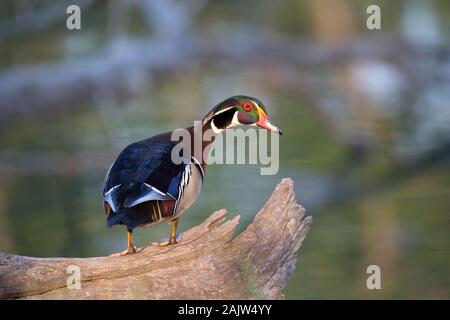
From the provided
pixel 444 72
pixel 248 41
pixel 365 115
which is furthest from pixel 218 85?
pixel 444 72

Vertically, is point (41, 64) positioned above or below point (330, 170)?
above

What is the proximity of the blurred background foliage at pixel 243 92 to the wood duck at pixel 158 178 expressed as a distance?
193 cm

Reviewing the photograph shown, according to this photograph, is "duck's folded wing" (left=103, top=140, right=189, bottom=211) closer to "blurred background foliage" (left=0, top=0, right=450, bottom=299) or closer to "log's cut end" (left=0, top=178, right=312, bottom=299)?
"log's cut end" (left=0, top=178, right=312, bottom=299)

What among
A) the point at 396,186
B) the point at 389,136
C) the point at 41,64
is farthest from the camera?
the point at 41,64

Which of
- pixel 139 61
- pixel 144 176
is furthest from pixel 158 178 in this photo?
pixel 139 61

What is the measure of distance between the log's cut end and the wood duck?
0.07 meters

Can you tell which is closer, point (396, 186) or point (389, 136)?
point (396, 186)

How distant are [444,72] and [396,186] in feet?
3.66

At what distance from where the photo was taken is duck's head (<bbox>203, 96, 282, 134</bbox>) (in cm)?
239

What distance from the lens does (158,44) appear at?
5.96 meters

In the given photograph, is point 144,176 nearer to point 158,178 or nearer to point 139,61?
point 158,178

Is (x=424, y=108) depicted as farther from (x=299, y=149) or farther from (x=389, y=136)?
(x=299, y=149)

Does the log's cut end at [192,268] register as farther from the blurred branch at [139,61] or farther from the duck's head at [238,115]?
the blurred branch at [139,61]

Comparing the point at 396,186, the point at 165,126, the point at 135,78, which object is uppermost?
the point at 135,78
